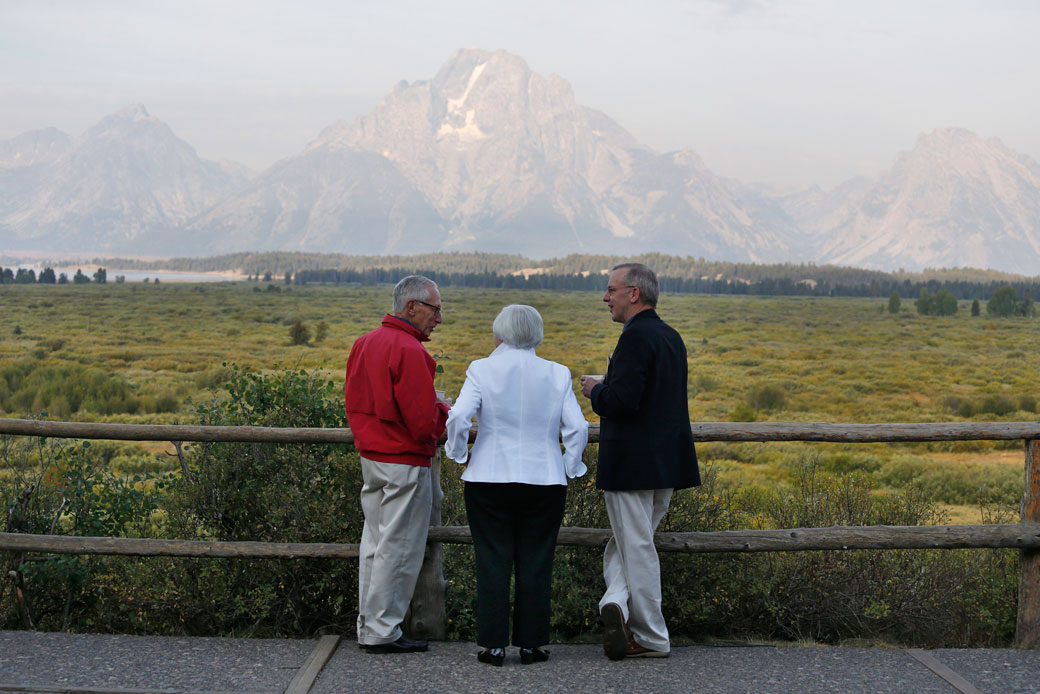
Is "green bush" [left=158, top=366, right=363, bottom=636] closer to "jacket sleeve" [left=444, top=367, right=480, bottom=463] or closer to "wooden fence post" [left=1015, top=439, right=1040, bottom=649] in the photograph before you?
"jacket sleeve" [left=444, top=367, right=480, bottom=463]

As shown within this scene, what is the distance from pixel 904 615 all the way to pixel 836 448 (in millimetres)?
22095

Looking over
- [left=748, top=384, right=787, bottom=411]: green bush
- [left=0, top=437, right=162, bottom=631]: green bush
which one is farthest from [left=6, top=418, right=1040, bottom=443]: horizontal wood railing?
[left=748, top=384, right=787, bottom=411]: green bush

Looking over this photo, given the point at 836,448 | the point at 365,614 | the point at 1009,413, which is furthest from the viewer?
the point at 1009,413

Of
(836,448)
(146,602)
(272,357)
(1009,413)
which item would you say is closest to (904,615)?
(146,602)

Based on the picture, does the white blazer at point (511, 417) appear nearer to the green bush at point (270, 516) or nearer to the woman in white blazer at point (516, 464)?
the woman in white blazer at point (516, 464)

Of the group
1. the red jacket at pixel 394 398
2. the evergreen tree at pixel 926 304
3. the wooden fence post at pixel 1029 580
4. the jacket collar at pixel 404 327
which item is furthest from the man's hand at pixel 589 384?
the evergreen tree at pixel 926 304

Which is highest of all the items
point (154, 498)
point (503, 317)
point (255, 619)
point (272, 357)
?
point (503, 317)

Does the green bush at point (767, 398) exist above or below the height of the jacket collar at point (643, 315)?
below

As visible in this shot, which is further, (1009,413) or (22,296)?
(22,296)

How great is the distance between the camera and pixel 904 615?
5043 mm

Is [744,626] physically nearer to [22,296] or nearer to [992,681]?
[992,681]

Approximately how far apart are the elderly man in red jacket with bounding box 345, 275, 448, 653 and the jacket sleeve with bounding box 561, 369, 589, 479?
22.4 inches

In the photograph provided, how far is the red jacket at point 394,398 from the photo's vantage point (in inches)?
162

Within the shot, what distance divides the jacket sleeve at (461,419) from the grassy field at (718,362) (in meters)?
3.06
